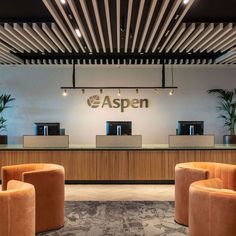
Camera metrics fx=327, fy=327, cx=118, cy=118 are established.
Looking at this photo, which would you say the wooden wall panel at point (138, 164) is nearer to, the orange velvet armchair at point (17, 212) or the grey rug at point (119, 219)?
the grey rug at point (119, 219)

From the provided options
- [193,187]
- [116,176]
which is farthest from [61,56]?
[193,187]

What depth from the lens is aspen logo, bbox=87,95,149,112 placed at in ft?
38.3

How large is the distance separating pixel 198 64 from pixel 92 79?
147 inches

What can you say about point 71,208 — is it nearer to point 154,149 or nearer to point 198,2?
point 154,149

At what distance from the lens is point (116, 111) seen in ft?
38.4

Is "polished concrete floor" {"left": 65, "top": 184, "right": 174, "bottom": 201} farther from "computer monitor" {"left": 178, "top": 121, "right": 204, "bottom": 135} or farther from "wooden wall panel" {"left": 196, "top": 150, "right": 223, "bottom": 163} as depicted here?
"computer monitor" {"left": 178, "top": 121, "right": 204, "bottom": 135}

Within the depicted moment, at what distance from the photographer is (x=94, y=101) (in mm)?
11680

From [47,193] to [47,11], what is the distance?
3.42 meters

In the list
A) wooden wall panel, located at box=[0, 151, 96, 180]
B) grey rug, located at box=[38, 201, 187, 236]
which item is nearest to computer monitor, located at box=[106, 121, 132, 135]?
wooden wall panel, located at box=[0, 151, 96, 180]

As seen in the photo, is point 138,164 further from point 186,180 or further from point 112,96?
point 112,96

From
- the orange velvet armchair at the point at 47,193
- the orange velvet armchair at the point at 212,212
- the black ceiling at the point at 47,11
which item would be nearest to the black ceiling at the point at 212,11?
the black ceiling at the point at 47,11

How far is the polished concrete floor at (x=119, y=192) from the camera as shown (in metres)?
7.17

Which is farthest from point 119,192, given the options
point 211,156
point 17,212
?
point 17,212

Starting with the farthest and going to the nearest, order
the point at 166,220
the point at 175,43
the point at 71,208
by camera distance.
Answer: the point at 175,43 < the point at 71,208 < the point at 166,220
